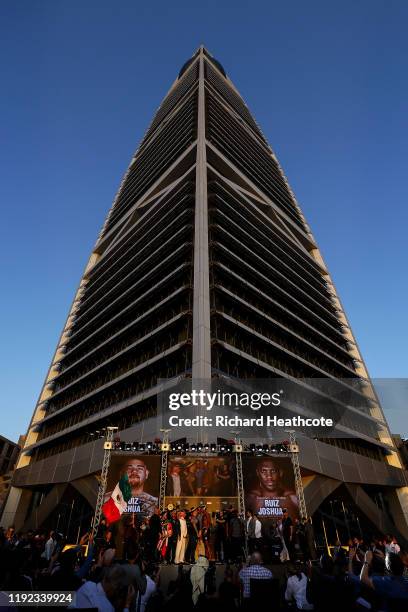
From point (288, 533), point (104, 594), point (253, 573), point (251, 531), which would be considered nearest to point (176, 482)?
point (251, 531)

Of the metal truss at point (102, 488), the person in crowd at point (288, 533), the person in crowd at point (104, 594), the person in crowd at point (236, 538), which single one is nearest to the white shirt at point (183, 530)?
the person in crowd at point (236, 538)

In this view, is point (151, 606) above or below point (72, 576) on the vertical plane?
below

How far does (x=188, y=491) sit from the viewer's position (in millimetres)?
13633

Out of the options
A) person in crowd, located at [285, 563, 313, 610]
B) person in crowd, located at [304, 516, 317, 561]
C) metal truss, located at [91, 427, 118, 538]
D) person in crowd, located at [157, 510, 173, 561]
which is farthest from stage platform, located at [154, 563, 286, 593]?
metal truss, located at [91, 427, 118, 538]

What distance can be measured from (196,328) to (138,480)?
10457mm

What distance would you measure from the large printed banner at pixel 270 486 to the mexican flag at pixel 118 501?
450 centimetres

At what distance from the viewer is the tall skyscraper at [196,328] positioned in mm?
25094

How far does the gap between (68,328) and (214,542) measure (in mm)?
36607

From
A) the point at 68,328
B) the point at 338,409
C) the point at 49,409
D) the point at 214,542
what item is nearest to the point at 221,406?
the point at 214,542

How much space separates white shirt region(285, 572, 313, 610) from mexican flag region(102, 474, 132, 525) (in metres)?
7.34

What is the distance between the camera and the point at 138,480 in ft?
46.2

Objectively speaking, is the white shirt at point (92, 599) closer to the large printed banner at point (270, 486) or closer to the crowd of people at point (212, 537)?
the crowd of people at point (212, 537)

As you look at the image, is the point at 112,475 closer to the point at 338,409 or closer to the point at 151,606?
the point at 151,606

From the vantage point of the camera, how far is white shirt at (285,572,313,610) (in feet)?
21.2
